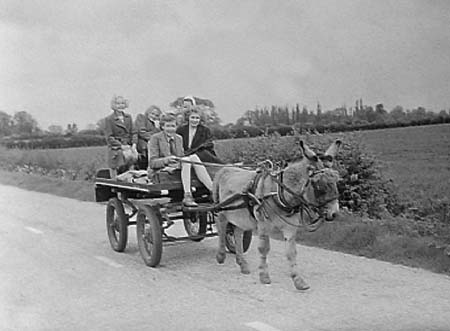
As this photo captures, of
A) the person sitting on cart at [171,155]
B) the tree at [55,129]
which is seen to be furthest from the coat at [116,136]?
the tree at [55,129]

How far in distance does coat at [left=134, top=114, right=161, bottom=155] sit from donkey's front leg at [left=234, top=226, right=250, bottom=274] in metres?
1.99

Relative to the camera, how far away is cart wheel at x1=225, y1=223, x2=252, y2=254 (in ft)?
21.4

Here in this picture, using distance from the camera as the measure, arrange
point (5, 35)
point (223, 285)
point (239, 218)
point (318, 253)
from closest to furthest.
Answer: point (5, 35) → point (223, 285) → point (239, 218) → point (318, 253)

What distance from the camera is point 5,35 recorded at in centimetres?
327

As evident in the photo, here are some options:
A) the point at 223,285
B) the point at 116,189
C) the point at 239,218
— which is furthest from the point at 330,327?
the point at 116,189

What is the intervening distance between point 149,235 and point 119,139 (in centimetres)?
137

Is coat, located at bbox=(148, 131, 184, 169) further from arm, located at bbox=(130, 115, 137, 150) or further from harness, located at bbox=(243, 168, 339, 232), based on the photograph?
harness, located at bbox=(243, 168, 339, 232)

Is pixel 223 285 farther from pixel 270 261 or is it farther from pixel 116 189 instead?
pixel 116 189

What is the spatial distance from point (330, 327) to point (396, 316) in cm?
50

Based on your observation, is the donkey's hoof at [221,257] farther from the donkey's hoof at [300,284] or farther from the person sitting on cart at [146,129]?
the person sitting on cart at [146,129]

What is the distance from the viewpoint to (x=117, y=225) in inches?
278

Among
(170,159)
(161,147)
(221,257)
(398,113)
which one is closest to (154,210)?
(170,159)

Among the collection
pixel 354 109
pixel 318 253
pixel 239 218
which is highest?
pixel 354 109

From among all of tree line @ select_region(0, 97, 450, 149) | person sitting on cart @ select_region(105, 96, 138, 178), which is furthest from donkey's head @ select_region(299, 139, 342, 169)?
person sitting on cart @ select_region(105, 96, 138, 178)
